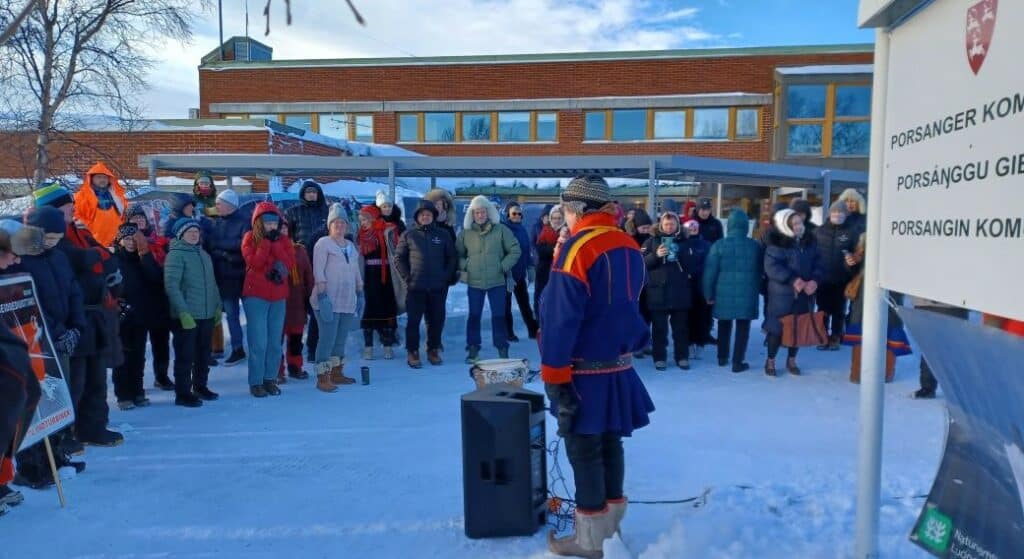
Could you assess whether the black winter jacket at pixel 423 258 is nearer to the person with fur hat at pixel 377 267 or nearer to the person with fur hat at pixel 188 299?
the person with fur hat at pixel 377 267

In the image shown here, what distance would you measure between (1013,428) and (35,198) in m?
6.07

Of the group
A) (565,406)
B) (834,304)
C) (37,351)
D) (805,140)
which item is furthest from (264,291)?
(805,140)

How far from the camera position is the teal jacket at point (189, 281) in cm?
638

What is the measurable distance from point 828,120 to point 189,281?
2006cm

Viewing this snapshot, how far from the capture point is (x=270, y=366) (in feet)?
23.4

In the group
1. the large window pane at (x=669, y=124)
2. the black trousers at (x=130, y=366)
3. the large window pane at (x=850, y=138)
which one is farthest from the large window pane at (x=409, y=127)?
the black trousers at (x=130, y=366)

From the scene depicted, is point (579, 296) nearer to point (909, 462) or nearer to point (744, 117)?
point (909, 462)

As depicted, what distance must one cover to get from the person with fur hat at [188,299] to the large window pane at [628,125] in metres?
20.1

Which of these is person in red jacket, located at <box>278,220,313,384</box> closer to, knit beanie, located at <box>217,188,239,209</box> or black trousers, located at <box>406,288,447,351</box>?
knit beanie, located at <box>217,188,239,209</box>

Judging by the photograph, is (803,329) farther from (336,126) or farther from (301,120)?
(301,120)

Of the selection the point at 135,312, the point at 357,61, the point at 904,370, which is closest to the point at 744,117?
the point at 357,61

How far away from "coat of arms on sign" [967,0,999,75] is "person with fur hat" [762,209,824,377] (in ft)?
18.3

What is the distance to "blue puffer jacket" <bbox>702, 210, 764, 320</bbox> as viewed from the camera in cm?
798

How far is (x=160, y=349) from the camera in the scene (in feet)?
23.4
